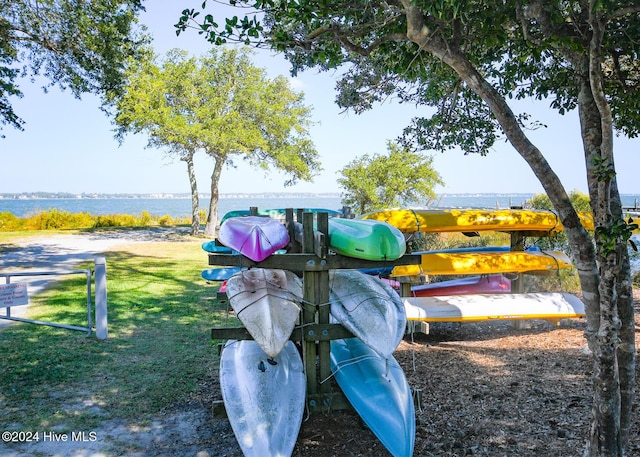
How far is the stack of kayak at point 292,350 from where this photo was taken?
3.63m

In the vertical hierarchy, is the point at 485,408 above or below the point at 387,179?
below

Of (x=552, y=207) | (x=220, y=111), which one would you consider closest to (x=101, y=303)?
(x=552, y=207)

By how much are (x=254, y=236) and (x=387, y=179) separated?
536 inches

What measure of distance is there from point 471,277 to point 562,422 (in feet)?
17.0

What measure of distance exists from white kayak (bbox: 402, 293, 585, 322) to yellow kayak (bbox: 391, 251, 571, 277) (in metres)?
0.39

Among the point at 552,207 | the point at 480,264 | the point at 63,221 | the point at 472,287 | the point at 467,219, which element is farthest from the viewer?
the point at 63,221

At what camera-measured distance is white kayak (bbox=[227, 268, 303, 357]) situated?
149 inches

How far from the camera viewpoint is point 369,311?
420 cm

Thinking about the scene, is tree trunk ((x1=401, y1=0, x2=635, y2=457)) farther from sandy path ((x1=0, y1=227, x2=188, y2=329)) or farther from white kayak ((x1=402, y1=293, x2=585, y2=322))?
sandy path ((x1=0, y1=227, x2=188, y2=329))

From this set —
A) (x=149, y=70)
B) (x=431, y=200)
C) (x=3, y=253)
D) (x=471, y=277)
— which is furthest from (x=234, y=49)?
(x=471, y=277)

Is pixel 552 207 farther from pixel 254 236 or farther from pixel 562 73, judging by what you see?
pixel 254 236

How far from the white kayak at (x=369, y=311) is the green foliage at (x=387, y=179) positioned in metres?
12.5

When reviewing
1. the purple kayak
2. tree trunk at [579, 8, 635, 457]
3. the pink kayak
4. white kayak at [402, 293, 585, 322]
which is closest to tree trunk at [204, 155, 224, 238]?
the pink kayak

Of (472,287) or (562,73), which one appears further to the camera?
(472,287)
